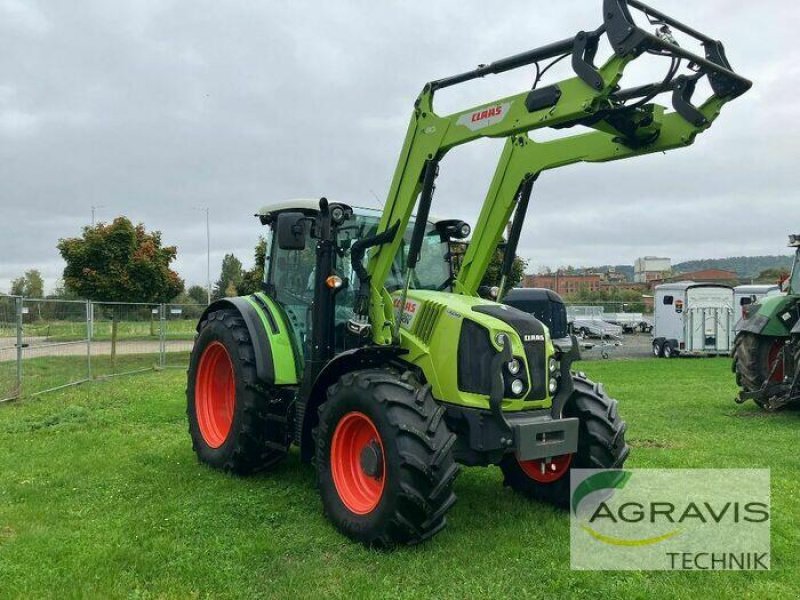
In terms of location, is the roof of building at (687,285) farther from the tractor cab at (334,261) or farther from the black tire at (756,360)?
the tractor cab at (334,261)

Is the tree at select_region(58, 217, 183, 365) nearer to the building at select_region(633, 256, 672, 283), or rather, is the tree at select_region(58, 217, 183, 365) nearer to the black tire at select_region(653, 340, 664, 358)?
the black tire at select_region(653, 340, 664, 358)

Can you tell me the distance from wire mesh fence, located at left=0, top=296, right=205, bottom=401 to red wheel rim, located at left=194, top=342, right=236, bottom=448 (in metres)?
5.27

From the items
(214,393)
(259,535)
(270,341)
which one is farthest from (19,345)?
(259,535)

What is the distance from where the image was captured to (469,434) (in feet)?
15.5

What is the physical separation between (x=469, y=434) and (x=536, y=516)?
Result: 3.39ft

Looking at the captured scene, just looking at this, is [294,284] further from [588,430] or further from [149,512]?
[588,430]

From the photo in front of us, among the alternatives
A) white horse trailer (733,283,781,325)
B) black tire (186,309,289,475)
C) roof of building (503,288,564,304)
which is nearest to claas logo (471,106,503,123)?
black tire (186,309,289,475)

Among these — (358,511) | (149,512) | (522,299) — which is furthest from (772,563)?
(522,299)

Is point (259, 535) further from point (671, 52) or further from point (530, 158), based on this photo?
point (671, 52)

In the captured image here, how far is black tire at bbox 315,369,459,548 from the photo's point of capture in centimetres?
429

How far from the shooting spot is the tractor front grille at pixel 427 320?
5.10 metres

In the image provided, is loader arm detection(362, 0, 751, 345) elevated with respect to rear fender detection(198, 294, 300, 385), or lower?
elevated

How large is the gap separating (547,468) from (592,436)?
1.86 feet

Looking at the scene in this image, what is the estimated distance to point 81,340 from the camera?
13727 millimetres
